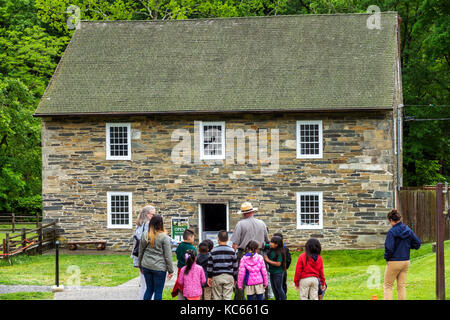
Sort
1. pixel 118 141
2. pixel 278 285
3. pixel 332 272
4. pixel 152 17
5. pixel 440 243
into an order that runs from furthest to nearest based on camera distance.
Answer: pixel 152 17, pixel 118 141, pixel 332 272, pixel 278 285, pixel 440 243

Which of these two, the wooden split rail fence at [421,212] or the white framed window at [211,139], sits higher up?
the white framed window at [211,139]

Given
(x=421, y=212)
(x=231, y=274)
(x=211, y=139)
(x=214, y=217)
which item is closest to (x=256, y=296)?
(x=231, y=274)

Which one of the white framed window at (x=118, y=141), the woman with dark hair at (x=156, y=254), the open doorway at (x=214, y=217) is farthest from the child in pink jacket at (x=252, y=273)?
the white framed window at (x=118, y=141)

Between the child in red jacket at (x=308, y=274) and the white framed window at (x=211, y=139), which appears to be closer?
the child in red jacket at (x=308, y=274)

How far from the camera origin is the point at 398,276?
42.2 ft

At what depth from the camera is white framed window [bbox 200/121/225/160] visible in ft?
91.8

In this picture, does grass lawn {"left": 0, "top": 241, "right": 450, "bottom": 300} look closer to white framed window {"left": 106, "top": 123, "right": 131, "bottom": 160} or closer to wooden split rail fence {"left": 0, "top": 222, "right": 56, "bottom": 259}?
wooden split rail fence {"left": 0, "top": 222, "right": 56, "bottom": 259}

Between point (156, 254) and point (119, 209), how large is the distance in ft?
52.4

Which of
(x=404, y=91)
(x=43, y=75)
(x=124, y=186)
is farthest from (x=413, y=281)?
(x=43, y=75)

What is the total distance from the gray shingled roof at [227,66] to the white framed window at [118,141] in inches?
31.5

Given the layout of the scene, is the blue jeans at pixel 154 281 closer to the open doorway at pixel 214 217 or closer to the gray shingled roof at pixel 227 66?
the gray shingled roof at pixel 227 66

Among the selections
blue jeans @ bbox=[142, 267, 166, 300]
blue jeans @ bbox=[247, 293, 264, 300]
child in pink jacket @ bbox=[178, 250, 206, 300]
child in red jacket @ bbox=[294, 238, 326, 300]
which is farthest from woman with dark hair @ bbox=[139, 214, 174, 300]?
child in red jacket @ bbox=[294, 238, 326, 300]

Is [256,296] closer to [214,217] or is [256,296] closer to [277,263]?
[277,263]

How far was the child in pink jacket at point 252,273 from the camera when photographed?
12742 mm
